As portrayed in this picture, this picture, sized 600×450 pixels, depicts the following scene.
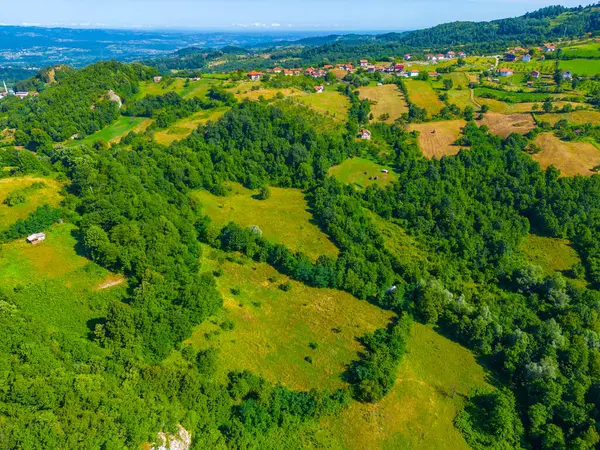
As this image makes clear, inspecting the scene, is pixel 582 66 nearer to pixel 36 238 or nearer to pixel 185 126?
pixel 185 126

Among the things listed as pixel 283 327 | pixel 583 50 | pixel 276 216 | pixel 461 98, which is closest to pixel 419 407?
pixel 283 327

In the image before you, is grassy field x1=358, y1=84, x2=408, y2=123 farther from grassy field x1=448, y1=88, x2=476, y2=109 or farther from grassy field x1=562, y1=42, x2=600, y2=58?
grassy field x1=562, y1=42, x2=600, y2=58

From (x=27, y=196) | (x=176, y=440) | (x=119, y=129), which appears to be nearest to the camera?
(x=176, y=440)

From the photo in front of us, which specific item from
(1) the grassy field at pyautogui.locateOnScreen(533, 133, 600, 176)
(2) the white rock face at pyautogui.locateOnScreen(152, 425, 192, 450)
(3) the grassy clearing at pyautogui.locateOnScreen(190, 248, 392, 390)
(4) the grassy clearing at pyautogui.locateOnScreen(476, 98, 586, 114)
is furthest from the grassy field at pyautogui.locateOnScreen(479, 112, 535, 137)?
(2) the white rock face at pyautogui.locateOnScreen(152, 425, 192, 450)

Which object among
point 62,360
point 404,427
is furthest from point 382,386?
point 62,360

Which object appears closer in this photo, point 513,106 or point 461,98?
point 513,106

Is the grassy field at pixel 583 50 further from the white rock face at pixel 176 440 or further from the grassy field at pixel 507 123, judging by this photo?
the white rock face at pixel 176 440

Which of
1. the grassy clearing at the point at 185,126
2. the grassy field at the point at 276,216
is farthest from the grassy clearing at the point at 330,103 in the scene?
the grassy field at the point at 276,216

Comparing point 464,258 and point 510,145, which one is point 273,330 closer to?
point 464,258
